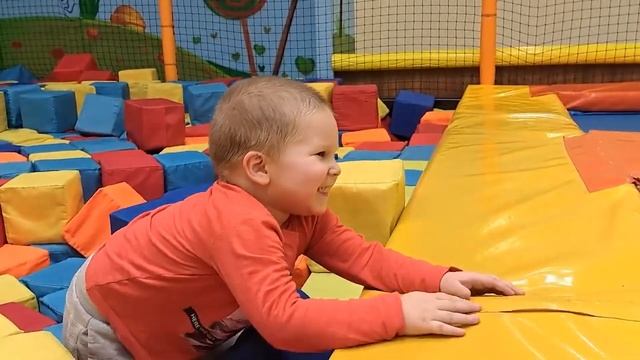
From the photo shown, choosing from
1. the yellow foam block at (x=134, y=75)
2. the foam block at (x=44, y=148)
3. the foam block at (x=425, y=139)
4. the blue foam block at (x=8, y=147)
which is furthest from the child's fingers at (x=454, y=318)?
the yellow foam block at (x=134, y=75)

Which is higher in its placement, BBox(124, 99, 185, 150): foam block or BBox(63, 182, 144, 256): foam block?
BBox(124, 99, 185, 150): foam block

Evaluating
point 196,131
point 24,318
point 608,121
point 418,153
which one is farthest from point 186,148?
point 608,121

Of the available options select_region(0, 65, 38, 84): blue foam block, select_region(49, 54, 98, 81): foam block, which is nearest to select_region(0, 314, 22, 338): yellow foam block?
select_region(49, 54, 98, 81): foam block

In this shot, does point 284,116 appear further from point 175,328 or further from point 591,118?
point 591,118

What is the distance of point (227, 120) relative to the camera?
1.07 meters

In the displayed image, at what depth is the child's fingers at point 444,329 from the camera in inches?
37.7

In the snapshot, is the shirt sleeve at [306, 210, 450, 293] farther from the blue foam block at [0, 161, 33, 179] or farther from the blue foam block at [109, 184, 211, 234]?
the blue foam block at [0, 161, 33, 179]

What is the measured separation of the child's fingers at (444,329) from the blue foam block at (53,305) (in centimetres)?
156

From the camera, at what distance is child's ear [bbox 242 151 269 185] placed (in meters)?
1.05

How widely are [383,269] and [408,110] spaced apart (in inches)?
136

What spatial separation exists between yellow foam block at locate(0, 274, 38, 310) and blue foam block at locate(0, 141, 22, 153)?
69.3 inches

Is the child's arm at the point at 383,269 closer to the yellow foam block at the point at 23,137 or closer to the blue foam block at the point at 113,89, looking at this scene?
the yellow foam block at the point at 23,137

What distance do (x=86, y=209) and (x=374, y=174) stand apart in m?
1.59

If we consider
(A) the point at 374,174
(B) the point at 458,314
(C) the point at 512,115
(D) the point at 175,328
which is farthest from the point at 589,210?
(C) the point at 512,115
